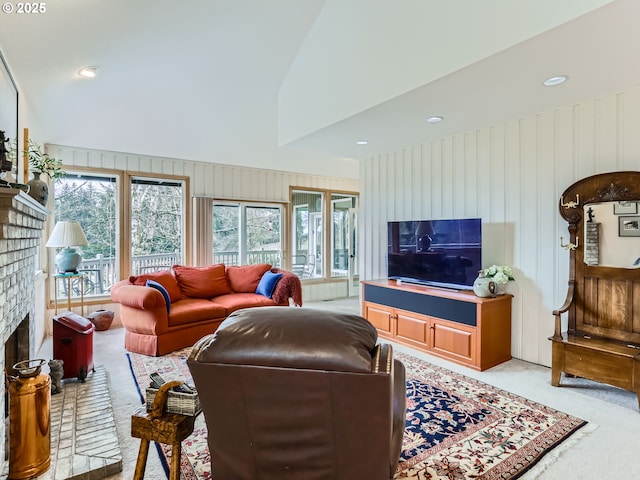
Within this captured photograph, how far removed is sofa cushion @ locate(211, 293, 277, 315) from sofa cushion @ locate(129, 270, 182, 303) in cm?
47

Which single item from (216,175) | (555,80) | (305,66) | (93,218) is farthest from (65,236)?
(555,80)

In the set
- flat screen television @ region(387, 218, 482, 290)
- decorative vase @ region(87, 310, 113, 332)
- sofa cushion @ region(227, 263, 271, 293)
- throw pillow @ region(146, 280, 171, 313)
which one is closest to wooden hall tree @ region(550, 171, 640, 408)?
flat screen television @ region(387, 218, 482, 290)

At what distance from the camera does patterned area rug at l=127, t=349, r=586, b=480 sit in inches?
79.2

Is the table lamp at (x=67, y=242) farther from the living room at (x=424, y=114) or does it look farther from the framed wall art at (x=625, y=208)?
the framed wall art at (x=625, y=208)

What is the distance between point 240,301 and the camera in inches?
181

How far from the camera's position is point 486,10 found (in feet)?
7.52

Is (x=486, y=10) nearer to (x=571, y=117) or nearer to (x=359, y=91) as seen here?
(x=359, y=91)

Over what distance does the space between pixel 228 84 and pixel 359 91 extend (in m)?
1.89

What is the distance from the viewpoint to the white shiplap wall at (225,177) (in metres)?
5.02

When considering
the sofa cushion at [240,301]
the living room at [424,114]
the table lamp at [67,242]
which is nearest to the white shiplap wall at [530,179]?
the living room at [424,114]

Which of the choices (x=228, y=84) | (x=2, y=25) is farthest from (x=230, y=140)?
(x=2, y=25)

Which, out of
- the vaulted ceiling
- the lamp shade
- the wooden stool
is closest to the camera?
the wooden stool

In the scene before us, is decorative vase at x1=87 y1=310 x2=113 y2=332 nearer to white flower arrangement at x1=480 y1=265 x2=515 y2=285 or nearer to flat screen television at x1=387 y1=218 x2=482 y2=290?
flat screen television at x1=387 y1=218 x2=482 y2=290

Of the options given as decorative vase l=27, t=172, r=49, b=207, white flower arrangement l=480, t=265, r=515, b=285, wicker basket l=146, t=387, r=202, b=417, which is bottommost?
wicker basket l=146, t=387, r=202, b=417
